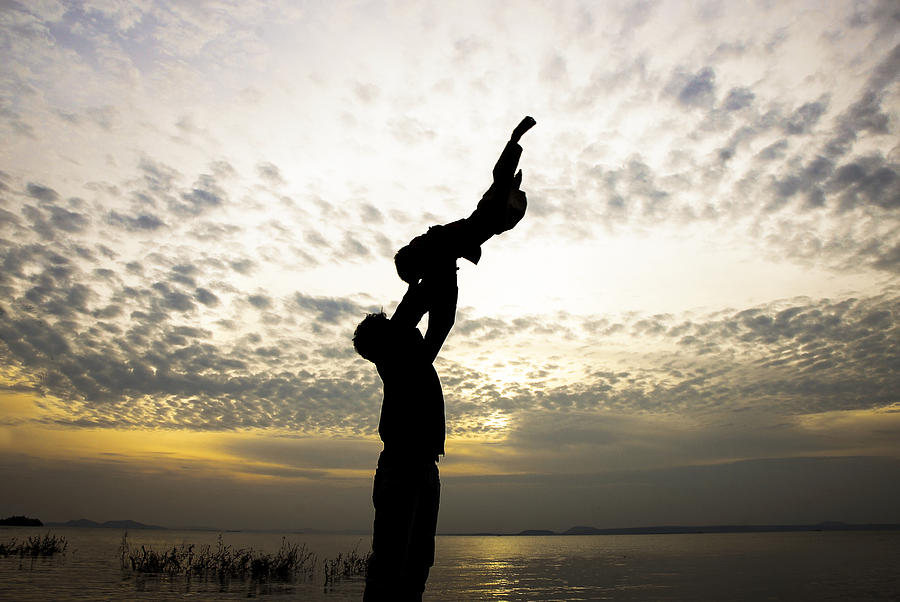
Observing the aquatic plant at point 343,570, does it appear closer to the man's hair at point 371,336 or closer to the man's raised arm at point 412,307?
the man's hair at point 371,336

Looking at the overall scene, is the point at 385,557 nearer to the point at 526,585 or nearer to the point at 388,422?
the point at 388,422

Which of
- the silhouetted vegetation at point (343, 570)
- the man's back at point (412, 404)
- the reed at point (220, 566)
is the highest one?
the man's back at point (412, 404)

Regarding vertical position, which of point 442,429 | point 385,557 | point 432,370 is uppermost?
point 432,370

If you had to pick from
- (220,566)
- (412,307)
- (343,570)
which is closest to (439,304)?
(412,307)

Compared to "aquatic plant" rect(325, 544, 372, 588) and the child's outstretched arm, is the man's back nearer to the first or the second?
the child's outstretched arm

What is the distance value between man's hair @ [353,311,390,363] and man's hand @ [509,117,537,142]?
4.60 ft

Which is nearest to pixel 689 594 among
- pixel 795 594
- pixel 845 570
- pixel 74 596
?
pixel 795 594

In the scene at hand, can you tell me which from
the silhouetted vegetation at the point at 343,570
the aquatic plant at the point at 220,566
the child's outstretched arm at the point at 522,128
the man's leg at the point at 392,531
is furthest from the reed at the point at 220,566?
the child's outstretched arm at the point at 522,128

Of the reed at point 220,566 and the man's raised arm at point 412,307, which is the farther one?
the reed at point 220,566

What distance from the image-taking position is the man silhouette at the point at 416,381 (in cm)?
357

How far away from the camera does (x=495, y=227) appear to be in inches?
144

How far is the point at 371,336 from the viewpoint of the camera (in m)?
3.90

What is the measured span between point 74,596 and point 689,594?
36121 mm

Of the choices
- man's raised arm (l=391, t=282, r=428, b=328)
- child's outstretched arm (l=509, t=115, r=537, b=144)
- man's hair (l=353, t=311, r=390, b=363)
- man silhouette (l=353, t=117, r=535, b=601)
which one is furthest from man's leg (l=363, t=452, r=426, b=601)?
child's outstretched arm (l=509, t=115, r=537, b=144)
